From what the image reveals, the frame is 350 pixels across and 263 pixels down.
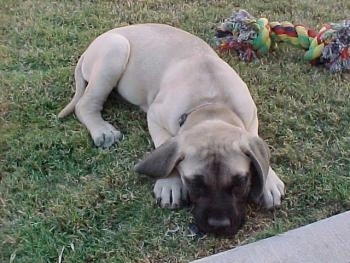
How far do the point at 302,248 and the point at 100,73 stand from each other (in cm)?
186

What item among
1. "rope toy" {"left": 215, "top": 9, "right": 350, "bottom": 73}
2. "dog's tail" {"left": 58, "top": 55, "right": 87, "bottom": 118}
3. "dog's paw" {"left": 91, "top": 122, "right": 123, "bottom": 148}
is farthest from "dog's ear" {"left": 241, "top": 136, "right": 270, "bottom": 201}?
"rope toy" {"left": 215, "top": 9, "right": 350, "bottom": 73}

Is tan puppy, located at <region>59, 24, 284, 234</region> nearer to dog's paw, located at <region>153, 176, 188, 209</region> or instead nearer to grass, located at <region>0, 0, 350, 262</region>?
dog's paw, located at <region>153, 176, 188, 209</region>

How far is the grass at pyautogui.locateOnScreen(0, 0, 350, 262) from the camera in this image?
11.1ft

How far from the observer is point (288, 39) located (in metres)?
5.05

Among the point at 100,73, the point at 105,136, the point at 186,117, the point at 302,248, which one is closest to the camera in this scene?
the point at 302,248

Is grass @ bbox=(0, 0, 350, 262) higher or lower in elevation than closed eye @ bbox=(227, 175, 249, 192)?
lower

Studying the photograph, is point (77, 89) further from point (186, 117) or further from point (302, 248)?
point (302, 248)

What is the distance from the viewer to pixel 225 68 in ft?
13.7

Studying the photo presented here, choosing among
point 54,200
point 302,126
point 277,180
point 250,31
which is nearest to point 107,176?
point 54,200

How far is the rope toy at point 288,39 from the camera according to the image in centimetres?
485

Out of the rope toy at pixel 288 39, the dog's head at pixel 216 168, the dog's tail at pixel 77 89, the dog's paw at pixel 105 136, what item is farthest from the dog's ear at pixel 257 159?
the rope toy at pixel 288 39

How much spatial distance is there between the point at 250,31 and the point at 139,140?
4.54ft

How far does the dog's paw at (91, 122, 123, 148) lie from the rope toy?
1.28 metres

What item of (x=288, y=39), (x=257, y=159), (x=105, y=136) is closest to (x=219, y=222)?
(x=257, y=159)
